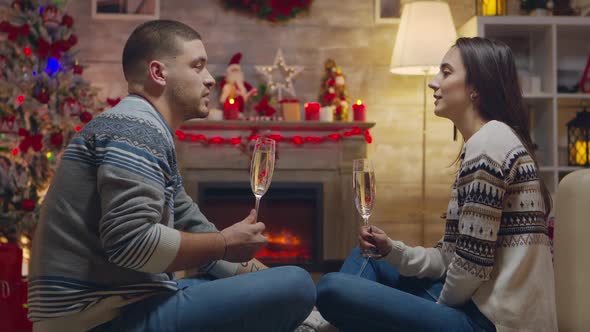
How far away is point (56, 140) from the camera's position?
12.9 feet

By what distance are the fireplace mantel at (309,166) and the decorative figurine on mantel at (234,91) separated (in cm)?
11

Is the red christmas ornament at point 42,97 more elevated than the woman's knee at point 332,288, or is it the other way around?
the red christmas ornament at point 42,97

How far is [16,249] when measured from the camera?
3533mm

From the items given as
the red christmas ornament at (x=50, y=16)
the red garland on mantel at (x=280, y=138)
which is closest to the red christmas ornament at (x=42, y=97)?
the red christmas ornament at (x=50, y=16)

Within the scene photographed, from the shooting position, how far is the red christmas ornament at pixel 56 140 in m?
3.94

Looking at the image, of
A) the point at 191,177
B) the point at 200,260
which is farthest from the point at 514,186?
the point at 191,177

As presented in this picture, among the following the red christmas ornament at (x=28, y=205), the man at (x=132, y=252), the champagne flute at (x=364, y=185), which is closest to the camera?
the man at (x=132, y=252)

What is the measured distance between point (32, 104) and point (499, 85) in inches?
113

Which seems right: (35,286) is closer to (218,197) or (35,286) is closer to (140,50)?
(140,50)

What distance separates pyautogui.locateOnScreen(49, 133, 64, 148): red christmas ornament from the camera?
3.94 meters

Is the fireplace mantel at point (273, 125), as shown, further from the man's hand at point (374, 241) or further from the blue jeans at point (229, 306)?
the blue jeans at point (229, 306)

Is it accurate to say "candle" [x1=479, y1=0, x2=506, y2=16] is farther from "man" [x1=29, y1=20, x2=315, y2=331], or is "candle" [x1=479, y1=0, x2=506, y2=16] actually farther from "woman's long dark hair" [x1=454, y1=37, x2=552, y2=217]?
"man" [x1=29, y1=20, x2=315, y2=331]

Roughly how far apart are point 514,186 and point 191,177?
9.80ft

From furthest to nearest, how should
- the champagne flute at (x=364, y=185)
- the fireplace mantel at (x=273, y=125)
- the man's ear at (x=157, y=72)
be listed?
the fireplace mantel at (x=273, y=125)
the champagne flute at (x=364, y=185)
the man's ear at (x=157, y=72)
